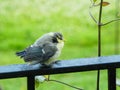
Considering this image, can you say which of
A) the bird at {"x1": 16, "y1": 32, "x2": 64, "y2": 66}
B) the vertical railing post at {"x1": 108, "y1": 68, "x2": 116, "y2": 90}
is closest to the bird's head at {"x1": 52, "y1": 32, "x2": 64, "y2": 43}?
the bird at {"x1": 16, "y1": 32, "x2": 64, "y2": 66}

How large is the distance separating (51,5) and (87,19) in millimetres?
320

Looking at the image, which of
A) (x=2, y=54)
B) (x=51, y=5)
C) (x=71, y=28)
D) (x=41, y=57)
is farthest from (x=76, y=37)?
(x=41, y=57)

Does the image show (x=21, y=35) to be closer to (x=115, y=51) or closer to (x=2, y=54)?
(x=2, y=54)

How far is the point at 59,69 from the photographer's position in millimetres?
916

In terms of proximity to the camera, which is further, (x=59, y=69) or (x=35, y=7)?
(x=35, y=7)

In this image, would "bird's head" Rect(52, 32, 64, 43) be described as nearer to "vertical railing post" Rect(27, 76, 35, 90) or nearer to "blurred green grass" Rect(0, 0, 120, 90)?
"vertical railing post" Rect(27, 76, 35, 90)

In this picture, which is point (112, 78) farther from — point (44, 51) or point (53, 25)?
point (53, 25)

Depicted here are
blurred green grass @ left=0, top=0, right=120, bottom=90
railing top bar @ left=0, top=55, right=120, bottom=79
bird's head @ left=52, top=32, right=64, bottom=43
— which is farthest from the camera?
blurred green grass @ left=0, top=0, right=120, bottom=90

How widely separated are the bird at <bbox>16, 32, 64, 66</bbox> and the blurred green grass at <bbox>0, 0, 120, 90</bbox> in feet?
8.64

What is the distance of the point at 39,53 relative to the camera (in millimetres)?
968

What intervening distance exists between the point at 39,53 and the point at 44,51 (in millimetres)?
16

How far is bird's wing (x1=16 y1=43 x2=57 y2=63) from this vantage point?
37.7 inches

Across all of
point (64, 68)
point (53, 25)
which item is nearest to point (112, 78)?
point (64, 68)

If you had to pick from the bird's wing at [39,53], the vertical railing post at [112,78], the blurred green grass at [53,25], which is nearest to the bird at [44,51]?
the bird's wing at [39,53]
